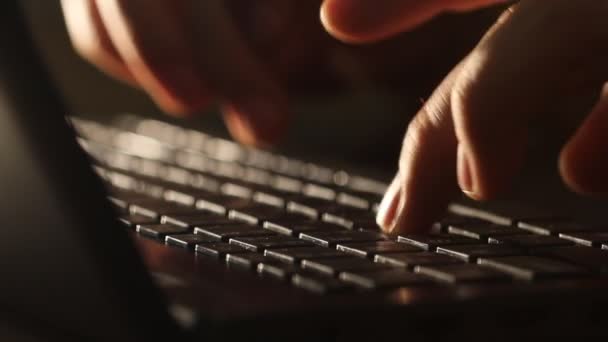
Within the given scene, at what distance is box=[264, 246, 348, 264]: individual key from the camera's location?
1.34 ft

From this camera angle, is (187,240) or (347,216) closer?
(187,240)

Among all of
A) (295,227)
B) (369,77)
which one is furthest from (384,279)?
(369,77)

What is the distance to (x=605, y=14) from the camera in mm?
516

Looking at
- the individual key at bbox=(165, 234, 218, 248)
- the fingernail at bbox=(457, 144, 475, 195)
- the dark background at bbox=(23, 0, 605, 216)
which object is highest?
the dark background at bbox=(23, 0, 605, 216)

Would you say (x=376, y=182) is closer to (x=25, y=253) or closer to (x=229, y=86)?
(x=229, y=86)

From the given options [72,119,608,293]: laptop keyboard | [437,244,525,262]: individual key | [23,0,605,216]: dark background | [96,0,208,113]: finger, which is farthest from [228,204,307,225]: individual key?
[23,0,605,216]: dark background

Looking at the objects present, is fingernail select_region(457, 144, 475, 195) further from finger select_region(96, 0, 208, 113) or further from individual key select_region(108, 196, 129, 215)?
finger select_region(96, 0, 208, 113)

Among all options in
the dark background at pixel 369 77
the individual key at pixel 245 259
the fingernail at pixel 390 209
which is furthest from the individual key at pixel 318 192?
the dark background at pixel 369 77

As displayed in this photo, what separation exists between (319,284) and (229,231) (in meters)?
0.12

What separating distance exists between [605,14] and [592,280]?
0.60 feet

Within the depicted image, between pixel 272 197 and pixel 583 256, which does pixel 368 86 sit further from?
pixel 583 256

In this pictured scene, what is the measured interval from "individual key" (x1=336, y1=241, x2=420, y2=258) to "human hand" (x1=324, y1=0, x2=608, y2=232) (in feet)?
0.13

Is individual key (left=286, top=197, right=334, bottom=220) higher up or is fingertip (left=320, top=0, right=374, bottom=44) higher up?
fingertip (left=320, top=0, right=374, bottom=44)

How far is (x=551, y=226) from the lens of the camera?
1.71ft
